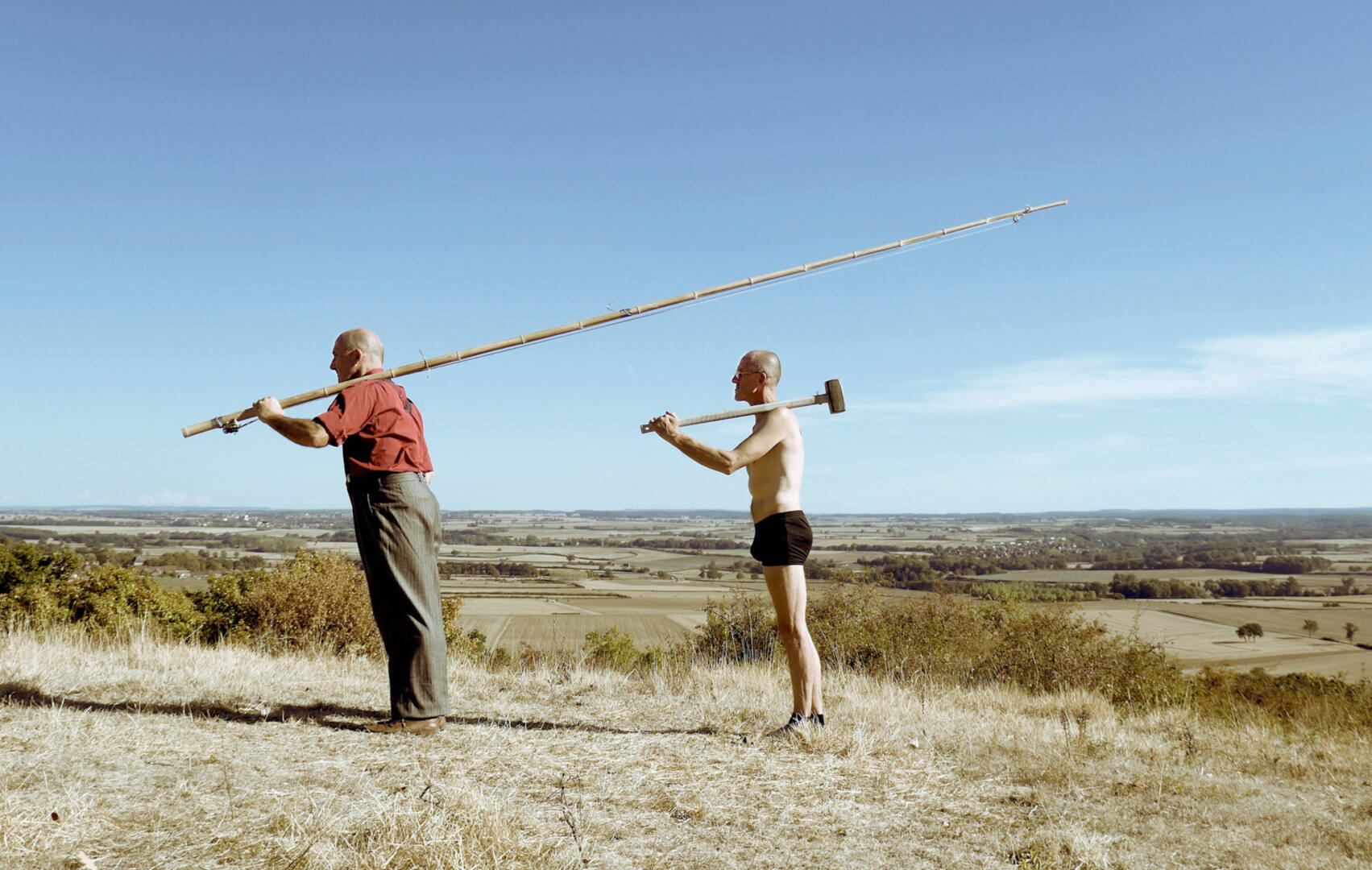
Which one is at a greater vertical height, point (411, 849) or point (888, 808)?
point (411, 849)

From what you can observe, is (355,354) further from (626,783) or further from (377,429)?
(626,783)

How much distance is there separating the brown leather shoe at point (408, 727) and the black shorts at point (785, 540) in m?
2.08

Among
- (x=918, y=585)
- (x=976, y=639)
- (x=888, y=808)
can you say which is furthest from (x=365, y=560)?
(x=918, y=585)

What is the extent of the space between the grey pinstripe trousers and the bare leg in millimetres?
1943

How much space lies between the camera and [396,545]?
469 centimetres

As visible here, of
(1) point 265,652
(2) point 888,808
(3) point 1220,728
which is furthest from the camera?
(1) point 265,652

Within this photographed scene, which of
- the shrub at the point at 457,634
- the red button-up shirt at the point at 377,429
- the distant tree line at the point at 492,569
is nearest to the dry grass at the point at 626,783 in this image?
the red button-up shirt at the point at 377,429

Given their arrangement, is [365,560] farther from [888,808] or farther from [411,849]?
[888,808]

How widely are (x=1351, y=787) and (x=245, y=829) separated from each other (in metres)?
5.24

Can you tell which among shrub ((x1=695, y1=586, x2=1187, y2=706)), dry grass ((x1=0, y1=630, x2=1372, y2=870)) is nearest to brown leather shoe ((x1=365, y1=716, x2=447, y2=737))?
dry grass ((x1=0, y1=630, x2=1372, y2=870))

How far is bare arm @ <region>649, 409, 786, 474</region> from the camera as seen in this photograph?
4641 mm

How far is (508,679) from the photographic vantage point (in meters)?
6.84

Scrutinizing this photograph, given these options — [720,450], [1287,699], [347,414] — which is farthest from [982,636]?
[347,414]

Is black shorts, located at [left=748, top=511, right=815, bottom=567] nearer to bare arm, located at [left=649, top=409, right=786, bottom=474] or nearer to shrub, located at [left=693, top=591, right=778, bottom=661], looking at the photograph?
bare arm, located at [left=649, top=409, right=786, bottom=474]
